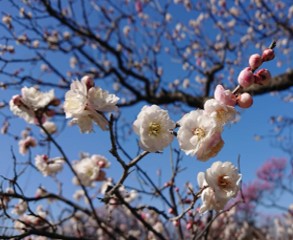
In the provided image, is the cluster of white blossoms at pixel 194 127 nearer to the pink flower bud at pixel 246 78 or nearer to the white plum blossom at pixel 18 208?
the pink flower bud at pixel 246 78

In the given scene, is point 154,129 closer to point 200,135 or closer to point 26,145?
point 200,135

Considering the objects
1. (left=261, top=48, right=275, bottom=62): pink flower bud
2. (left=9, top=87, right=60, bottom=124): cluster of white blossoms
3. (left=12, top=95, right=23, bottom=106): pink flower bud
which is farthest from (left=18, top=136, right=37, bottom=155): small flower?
(left=261, top=48, right=275, bottom=62): pink flower bud

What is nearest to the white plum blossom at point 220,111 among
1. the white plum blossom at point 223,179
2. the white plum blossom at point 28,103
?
the white plum blossom at point 223,179

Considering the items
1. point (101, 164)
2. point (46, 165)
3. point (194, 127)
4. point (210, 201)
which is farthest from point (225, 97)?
point (46, 165)

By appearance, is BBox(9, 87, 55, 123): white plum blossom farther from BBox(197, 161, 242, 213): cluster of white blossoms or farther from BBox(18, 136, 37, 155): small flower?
BBox(197, 161, 242, 213): cluster of white blossoms

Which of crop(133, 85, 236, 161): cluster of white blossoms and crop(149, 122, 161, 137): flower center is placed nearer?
crop(133, 85, 236, 161): cluster of white blossoms
